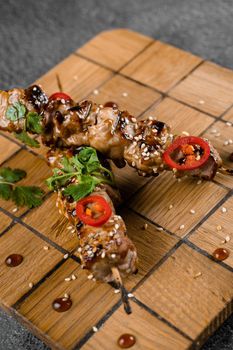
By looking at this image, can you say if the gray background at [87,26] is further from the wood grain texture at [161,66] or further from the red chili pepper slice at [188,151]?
the red chili pepper slice at [188,151]

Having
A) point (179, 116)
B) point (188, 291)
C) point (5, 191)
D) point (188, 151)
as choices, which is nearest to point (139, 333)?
point (188, 291)

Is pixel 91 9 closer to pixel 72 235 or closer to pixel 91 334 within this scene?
pixel 72 235

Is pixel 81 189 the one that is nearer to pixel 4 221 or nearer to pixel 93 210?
pixel 93 210

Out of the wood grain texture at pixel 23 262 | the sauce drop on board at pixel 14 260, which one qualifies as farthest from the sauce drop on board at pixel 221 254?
the sauce drop on board at pixel 14 260

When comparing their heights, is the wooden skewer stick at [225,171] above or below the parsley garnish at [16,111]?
below

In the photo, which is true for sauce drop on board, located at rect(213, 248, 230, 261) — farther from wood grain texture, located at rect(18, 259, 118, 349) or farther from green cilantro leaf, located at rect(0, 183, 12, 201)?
green cilantro leaf, located at rect(0, 183, 12, 201)

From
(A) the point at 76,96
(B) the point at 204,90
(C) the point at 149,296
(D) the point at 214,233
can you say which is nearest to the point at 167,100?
(B) the point at 204,90

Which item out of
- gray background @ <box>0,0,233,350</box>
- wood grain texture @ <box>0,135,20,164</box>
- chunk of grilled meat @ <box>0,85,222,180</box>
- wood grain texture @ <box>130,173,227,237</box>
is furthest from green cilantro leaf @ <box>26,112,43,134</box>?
gray background @ <box>0,0,233,350</box>
